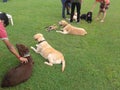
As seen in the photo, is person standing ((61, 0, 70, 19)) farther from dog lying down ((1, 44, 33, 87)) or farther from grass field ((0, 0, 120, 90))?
dog lying down ((1, 44, 33, 87))

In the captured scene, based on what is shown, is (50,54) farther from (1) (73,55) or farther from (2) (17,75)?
(2) (17,75)

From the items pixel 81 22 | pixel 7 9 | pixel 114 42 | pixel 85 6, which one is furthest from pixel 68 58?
pixel 85 6

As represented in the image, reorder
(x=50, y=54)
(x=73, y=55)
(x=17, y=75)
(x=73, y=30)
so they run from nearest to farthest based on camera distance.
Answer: (x=17, y=75) → (x=50, y=54) → (x=73, y=55) → (x=73, y=30)

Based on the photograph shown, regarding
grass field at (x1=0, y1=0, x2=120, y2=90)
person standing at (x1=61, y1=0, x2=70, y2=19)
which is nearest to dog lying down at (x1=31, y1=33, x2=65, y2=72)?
grass field at (x1=0, y1=0, x2=120, y2=90)

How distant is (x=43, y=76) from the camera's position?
5984mm

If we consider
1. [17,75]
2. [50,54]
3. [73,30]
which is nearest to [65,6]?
[73,30]

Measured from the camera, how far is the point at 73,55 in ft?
23.2

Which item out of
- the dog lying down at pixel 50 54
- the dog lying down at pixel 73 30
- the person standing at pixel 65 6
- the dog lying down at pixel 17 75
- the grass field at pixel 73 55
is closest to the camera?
the dog lying down at pixel 17 75

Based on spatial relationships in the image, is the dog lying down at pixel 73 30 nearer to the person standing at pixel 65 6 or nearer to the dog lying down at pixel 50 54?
the dog lying down at pixel 50 54

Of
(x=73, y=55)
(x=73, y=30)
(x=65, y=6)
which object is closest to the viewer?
(x=73, y=55)

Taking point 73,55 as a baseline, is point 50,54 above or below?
above

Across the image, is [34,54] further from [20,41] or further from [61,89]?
[61,89]

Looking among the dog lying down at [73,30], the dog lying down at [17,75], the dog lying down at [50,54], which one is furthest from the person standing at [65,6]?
the dog lying down at [17,75]

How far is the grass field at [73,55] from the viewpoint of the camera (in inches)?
227
